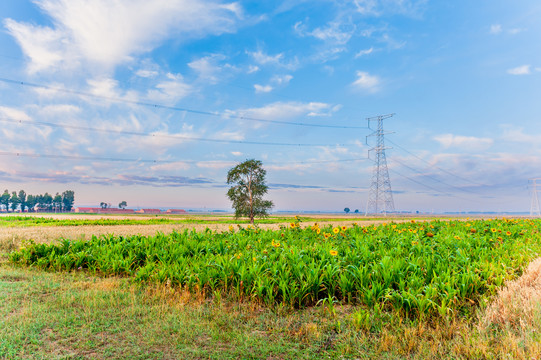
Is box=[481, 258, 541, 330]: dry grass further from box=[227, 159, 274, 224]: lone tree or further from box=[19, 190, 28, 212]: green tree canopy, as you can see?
box=[19, 190, 28, 212]: green tree canopy

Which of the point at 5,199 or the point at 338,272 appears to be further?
the point at 5,199

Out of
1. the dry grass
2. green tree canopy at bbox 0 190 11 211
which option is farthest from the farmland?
green tree canopy at bbox 0 190 11 211

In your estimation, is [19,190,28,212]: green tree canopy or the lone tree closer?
the lone tree

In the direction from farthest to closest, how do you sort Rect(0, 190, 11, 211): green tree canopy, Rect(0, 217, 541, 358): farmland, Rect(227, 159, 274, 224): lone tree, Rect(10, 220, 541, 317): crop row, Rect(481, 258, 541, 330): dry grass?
Rect(0, 190, 11, 211): green tree canopy < Rect(227, 159, 274, 224): lone tree < Rect(10, 220, 541, 317): crop row < Rect(481, 258, 541, 330): dry grass < Rect(0, 217, 541, 358): farmland

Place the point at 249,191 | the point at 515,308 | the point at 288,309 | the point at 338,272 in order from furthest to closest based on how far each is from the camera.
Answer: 1. the point at 249,191
2. the point at 338,272
3. the point at 288,309
4. the point at 515,308

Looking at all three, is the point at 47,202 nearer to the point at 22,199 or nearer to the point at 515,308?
the point at 22,199

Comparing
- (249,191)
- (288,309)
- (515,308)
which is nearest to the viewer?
(515,308)

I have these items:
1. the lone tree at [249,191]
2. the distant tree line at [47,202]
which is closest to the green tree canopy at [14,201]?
the distant tree line at [47,202]

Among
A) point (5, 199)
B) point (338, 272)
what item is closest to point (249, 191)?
point (338, 272)

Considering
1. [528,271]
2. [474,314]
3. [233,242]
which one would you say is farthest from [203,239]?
[528,271]

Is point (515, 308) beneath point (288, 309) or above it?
above

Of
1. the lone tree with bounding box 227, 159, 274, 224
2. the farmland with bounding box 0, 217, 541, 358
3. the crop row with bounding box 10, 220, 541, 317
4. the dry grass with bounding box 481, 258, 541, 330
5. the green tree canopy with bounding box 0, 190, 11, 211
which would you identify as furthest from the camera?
the green tree canopy with bounding box 0, 190, 11, 211

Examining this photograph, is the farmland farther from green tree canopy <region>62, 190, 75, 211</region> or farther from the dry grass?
green tree canopy <region>62, 190, 75, 211</region>

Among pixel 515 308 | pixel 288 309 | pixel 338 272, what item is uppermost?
pixel 338 272
